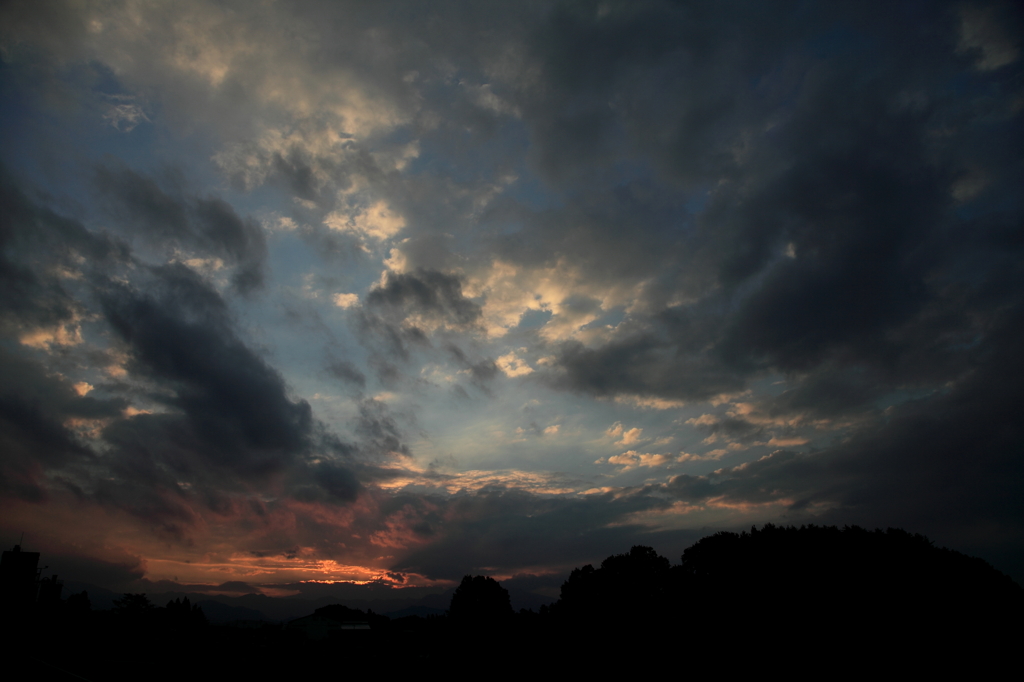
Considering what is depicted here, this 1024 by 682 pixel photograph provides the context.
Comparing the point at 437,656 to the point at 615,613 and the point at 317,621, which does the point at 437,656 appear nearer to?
the point at 615,613

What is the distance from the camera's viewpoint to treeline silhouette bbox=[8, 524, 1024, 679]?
3672cm

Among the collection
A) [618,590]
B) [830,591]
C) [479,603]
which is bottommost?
[479,603]

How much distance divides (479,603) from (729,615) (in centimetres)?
5208

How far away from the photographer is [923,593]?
3800 cm

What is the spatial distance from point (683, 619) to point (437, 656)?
2969 cm

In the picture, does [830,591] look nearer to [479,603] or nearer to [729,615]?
[729,615]

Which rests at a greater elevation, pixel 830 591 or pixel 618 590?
pixel 830 591

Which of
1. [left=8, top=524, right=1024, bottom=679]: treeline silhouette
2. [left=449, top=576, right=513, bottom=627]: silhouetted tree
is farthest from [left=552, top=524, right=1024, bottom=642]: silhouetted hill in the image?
[left=449, top=576, right=513, bottom=627]: silhouetted tree

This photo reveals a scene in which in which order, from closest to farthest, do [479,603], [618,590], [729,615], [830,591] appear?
[830,591], [729,615], [618,590], [479,603]

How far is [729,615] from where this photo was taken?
4609 cm

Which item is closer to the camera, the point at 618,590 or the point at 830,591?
the point at 830,591

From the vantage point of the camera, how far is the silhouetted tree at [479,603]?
82438mm

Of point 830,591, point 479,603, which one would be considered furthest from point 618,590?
point 830,591

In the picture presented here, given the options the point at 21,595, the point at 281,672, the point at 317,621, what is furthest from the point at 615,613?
the point at 21,595
